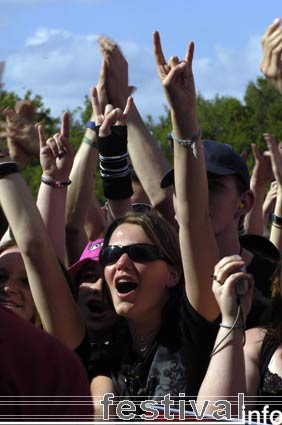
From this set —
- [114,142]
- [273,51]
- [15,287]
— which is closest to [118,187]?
[114,142]

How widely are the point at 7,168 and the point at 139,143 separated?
4.86 ft

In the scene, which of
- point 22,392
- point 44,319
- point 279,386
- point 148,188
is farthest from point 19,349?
point 148,188

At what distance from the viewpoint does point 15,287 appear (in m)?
3.91

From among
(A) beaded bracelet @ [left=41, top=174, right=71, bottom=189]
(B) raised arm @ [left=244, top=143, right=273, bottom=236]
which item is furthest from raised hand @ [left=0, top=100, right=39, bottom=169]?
(B) raised arm @ [left=244, top=143, right=273, bottom=236]

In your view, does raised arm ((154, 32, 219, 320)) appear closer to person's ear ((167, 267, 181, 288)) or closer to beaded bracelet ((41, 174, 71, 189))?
person's ear ((167, 267, 181, 288))

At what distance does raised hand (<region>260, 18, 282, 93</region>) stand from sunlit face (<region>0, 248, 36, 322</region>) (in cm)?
133

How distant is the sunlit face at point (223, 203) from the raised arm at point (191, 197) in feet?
1.43

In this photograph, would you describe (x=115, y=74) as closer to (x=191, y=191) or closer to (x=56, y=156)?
(x=56, y=156)

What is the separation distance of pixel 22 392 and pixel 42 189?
2682mm

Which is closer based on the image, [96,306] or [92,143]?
[96,306]

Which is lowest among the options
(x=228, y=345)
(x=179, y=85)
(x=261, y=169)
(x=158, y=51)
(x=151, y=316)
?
(x=228, y=345)

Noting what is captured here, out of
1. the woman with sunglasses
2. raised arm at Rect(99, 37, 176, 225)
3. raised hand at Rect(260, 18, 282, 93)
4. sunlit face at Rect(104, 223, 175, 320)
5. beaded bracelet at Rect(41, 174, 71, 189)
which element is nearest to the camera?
raised hand at Rect(260, 18, 282, 93)

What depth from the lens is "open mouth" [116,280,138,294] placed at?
355 centimetres

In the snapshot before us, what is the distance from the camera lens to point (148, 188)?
479 cm
